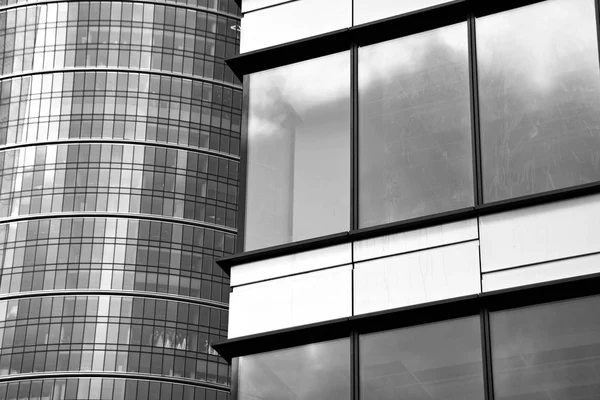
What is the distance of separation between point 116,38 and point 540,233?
6002cm

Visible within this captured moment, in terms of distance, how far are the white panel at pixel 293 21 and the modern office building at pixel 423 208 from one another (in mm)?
34

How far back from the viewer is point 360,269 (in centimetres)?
1543

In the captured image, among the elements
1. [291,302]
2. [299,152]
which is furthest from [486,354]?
[299,152]

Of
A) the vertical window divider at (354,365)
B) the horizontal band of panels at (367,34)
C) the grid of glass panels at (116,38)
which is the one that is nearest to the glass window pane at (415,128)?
the horizontal band of panels at (367,34)

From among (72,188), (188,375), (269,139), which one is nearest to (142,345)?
(188,375)

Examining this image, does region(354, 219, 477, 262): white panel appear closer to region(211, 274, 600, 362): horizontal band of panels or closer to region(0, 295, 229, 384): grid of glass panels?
region(211, 274, 600, 362): horizontal band of panels

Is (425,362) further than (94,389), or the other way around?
(94,389)

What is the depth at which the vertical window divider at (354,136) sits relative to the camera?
1584cm

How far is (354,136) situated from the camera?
1628 cm

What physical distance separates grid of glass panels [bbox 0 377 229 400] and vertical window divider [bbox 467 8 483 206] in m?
50.0

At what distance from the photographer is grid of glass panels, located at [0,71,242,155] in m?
70.1

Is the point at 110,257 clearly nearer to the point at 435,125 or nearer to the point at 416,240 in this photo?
the point at 435,125

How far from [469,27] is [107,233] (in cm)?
5352

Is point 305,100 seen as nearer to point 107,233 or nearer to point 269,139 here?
point 269,139
